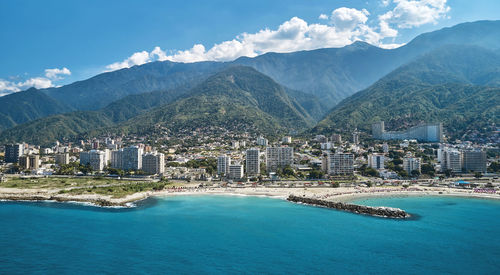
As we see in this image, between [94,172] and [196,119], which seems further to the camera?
[196,119]

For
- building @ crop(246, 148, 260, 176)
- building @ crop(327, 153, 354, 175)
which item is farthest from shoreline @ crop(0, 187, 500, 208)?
building @ crop(246, 148, 260, 176)

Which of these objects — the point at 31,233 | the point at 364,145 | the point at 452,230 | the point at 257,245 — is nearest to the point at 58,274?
the point at 31,233

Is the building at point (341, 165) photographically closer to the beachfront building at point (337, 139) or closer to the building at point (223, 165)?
the building at point (223, 165)

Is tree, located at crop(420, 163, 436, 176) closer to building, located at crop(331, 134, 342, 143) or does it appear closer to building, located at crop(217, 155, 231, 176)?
building, located at crop(217, 155, 231, 176)

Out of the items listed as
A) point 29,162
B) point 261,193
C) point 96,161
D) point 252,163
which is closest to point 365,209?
point 261,193

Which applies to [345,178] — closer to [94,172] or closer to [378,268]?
[378,268]

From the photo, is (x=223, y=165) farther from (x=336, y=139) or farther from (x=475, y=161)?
(x=336, y=139)
